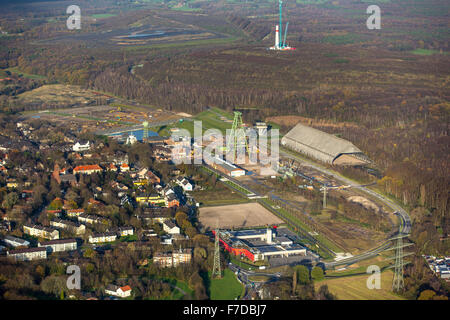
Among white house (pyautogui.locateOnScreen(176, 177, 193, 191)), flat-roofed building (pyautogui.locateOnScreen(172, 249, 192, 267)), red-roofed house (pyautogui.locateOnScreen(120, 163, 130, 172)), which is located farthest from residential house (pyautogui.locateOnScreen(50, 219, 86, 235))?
red-roofed house (pyautogui.locateOnScreen(120, 163, 130, 172))

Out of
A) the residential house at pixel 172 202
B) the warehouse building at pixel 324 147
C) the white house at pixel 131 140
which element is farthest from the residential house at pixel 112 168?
the warehouse building at pixel 324 147

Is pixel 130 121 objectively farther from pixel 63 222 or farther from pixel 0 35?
pixel 0 35

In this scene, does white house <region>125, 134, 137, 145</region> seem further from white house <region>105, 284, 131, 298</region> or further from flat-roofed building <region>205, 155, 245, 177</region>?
white house <region>105, 284, 131, 298</region>

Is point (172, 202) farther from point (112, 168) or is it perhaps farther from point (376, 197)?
point (376, 197)

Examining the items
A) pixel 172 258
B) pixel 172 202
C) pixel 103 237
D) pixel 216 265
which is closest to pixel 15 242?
pixel 103 237

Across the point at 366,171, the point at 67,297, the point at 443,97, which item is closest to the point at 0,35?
the point at 443,97

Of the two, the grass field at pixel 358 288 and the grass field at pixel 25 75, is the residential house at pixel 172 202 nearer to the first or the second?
the grass field at pixel 358 288
